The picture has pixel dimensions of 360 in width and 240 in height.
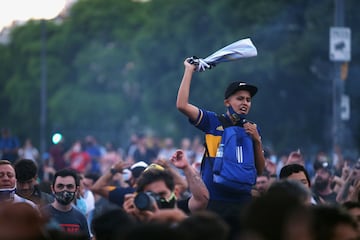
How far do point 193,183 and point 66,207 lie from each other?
8.84 ft

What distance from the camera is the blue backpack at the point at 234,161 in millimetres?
9562

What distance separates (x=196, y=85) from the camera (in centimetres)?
5097

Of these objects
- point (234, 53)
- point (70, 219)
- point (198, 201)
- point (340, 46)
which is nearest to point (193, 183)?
point (198, 201)

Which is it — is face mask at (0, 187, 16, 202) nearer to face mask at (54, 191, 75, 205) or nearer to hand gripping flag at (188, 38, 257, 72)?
face mask at (54, 191, 75, 205)

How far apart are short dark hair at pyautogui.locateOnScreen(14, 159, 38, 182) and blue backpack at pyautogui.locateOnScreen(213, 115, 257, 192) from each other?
3.45 metres

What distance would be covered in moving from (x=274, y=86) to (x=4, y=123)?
37440mm

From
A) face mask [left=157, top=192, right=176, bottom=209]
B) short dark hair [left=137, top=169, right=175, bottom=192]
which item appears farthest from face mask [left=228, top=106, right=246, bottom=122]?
face mask [left=157, top=192, right=176, bottom=209]

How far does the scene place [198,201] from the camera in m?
9.45

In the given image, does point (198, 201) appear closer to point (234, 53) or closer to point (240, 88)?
point (240, 88)

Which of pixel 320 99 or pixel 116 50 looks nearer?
pixel 320 99

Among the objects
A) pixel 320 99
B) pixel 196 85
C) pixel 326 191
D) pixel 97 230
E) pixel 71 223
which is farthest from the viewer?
pixel 196 85

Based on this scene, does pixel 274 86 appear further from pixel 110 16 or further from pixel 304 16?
pixel 110 16

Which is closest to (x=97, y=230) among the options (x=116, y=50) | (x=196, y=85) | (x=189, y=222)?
(x=189, y=222)

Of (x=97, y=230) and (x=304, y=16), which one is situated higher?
(x=304, y=16)
